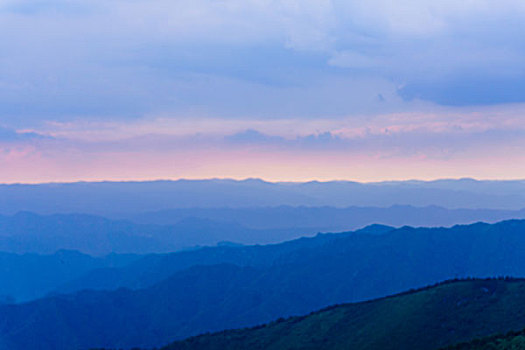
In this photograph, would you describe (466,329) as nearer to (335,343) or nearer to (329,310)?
(335,343)

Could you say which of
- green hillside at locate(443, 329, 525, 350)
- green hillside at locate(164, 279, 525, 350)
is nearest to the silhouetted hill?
green hillside at locate(164, 279, 525, 350)

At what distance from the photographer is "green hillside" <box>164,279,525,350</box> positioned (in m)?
123

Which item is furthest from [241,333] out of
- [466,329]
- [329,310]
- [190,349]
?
[466,329]

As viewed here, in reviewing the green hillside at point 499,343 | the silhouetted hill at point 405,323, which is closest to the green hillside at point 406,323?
the silhouetted hill at point 405,323

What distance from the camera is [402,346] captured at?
408ft

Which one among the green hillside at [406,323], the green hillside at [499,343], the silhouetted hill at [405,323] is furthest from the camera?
the silhouetted hill at [405,323]

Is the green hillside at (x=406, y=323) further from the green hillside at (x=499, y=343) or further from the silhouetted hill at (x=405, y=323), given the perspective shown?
the green hillside at (x=499, y=343)

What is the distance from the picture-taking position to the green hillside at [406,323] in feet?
403

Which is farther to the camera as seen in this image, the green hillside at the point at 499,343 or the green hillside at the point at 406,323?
the green hillside at the point at 406,323

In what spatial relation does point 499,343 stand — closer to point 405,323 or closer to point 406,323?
point 406,323

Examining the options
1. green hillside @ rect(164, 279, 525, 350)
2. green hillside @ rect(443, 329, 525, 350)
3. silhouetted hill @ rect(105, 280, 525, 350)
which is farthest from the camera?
silhouetted hill @ rect(105, 280, 525, 350)

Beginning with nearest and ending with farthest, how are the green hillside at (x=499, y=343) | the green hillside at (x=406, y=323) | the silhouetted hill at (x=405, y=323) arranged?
the green hillside at (x=499, y=343)
the green hillside at (x=406, y=323)
the silhouetted hill at (x=405, y=323)

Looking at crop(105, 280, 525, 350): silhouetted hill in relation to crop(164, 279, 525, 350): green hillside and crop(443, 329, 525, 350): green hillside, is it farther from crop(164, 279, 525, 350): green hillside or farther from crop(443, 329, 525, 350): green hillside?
crop(443, 329, 525, 350): green hillside

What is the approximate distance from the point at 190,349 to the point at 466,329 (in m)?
66.8
